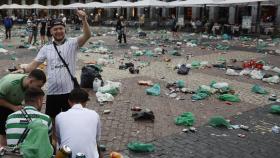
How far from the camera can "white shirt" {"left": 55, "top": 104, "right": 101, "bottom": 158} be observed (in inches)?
149

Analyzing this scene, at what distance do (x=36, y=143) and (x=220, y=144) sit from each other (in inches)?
171

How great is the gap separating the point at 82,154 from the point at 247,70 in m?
11.5

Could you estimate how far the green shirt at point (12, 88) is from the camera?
4.61 meters

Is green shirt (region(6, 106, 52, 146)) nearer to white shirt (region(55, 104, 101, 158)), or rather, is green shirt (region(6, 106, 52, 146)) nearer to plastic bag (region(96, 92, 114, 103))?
white shirt (region(55, 104, 101, 158))

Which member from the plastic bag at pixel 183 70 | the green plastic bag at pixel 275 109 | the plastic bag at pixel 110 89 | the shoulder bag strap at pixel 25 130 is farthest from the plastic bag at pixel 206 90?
the shoulder bag strap at pixel 25 130

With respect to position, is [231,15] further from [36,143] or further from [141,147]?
[36,143]

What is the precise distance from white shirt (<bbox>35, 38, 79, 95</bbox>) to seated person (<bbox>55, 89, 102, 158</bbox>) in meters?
1.20

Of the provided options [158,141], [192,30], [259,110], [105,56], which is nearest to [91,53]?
[105,56]

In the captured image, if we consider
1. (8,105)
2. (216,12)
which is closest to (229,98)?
(8,105)

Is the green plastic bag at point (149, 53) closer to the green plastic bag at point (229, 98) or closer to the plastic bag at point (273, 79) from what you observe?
the plastic bag at point (273, 79)

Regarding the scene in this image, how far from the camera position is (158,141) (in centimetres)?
692

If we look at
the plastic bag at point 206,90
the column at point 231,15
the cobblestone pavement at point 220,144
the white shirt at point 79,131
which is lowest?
the cobblestone pavement at point 220,144

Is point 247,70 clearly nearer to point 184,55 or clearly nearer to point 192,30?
point 184,55

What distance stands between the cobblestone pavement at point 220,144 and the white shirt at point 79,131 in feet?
7.97
